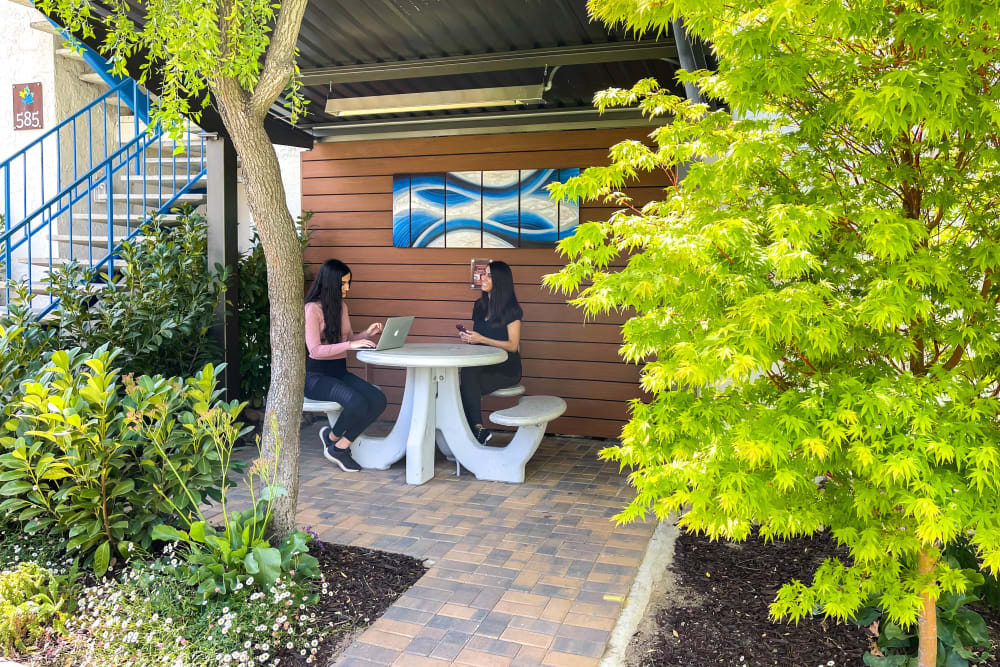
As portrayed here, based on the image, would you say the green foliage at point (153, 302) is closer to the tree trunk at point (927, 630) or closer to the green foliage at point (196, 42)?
the green foliage at point (196, 42)

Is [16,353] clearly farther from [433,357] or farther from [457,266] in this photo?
→ [457,266]

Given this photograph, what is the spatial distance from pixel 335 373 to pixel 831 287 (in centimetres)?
380

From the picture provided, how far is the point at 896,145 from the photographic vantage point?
2.10 meters

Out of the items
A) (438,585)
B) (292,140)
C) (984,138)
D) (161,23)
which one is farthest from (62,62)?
(984,138)

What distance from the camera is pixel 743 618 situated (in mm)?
2744

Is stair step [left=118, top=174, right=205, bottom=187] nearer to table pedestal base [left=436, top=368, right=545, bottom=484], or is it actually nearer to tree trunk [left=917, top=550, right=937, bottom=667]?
table pedestal base [left=436, top=368, right=545, bottom=484]

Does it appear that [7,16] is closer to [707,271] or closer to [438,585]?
[438,585]

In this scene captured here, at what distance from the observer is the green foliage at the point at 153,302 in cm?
452

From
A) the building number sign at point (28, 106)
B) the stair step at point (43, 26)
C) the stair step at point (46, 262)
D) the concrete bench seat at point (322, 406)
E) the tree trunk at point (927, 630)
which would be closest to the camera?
the tree trunk at point (927, 630)

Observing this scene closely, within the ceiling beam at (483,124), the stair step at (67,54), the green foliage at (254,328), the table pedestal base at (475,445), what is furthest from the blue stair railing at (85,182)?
the table pedestal base at (475,445)

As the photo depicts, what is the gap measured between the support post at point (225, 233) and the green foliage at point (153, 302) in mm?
81

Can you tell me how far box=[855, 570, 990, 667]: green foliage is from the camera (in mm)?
2352

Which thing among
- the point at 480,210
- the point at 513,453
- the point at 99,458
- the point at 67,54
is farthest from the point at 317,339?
the point at 67,54

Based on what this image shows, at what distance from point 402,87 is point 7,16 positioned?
4219mm
